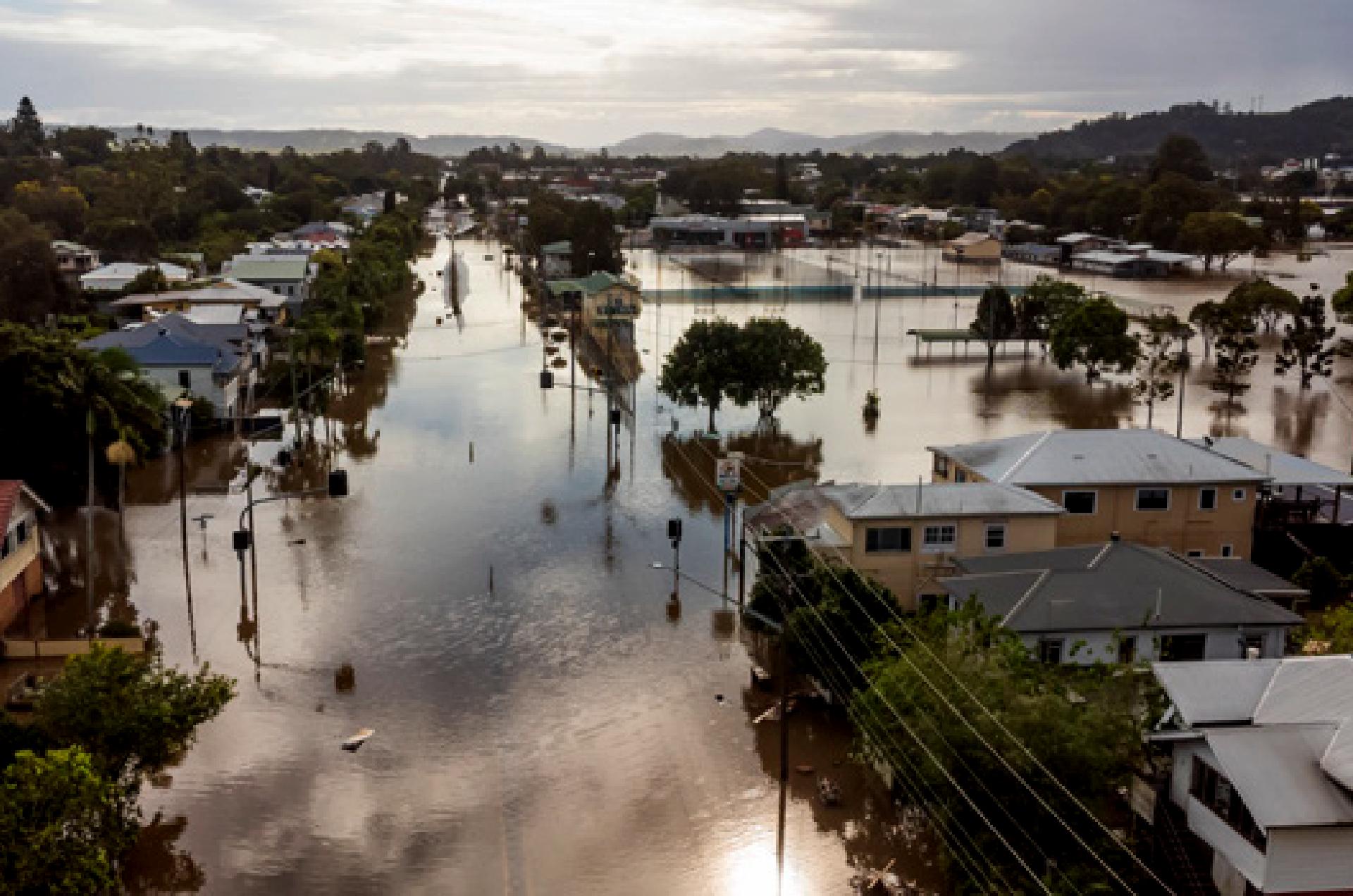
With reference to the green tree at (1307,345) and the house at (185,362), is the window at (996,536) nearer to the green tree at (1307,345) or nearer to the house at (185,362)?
the house at (185,362)

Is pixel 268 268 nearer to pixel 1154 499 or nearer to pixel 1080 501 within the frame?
pixel 1080 501

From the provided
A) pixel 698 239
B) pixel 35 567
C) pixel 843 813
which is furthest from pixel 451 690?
pixel 698 239

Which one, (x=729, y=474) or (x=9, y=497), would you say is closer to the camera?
(x=9, y=497)

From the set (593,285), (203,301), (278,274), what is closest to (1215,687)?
(203,301)

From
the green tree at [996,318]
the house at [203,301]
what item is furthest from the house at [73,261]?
the green tree at [996,318]

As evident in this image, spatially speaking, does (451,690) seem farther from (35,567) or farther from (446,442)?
(446,442)
